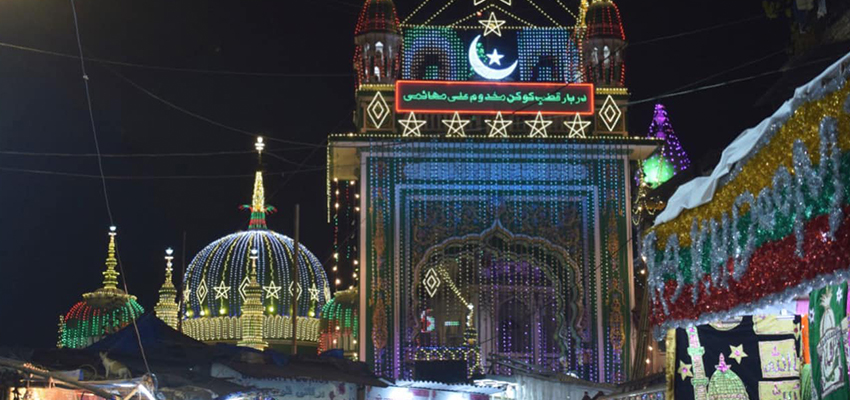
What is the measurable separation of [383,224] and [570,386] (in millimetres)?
6644

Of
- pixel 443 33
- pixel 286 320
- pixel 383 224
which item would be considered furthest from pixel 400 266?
pixel 286 320

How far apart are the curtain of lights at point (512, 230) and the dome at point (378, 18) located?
259 centimetres

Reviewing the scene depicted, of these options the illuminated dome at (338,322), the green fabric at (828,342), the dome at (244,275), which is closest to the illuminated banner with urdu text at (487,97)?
the illuminated dome at (338,322)

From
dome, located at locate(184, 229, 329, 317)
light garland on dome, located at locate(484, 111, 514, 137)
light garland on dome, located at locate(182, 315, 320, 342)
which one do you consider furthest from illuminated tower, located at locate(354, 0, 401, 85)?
light garland on dome, located at locate(182, 315, 320, 342)

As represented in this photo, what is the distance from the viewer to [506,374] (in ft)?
74.7

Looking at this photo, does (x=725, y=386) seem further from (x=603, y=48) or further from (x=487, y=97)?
(x=603, y=48)

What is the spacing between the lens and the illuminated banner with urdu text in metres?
25.3

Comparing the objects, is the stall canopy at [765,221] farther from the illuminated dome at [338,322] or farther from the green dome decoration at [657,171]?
the illuminated dome at [338,322]

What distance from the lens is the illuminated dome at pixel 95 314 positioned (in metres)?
37.7

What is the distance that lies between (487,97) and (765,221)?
66.6 feet

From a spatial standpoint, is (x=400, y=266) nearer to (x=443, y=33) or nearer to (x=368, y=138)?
(x=368, y=138)

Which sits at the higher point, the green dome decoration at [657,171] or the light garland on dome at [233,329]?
the green dome decoration at [657,171]

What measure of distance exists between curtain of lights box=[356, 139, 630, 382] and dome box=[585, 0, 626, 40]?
2599mm

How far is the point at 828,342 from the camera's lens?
5957mm
